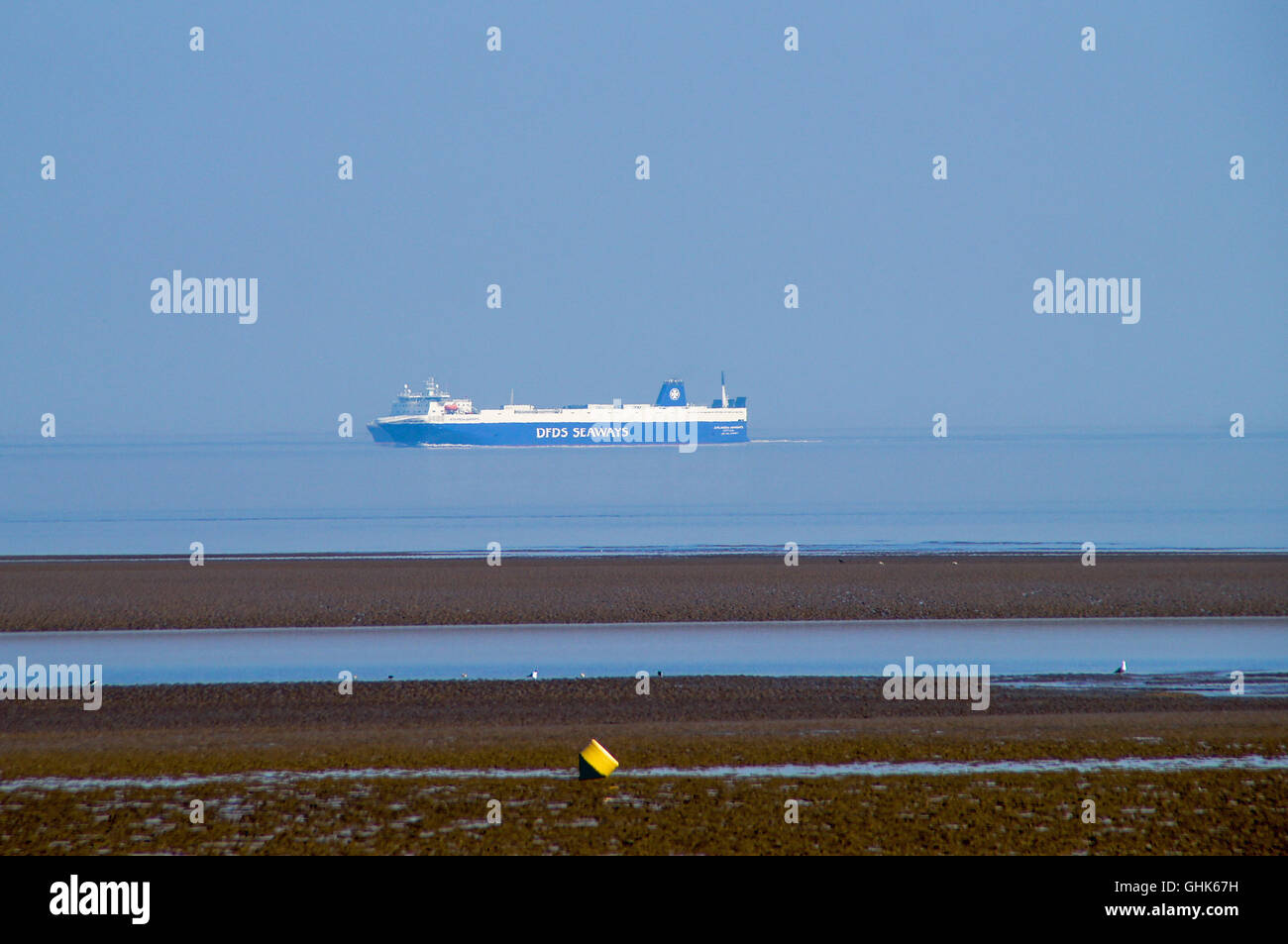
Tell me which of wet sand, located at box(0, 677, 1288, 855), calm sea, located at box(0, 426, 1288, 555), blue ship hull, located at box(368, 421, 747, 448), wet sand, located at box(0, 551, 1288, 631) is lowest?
wet sand, located at box(0, 677, 1288, 855)

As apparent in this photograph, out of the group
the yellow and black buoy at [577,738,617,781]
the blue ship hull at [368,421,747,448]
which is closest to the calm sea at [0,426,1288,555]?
the yellow and black buoy at [577,738,617,781]

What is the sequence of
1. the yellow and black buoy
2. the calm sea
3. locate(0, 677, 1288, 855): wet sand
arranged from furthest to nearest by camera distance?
the calm sea → the yellow and black buoy → locate(0, 677, 1288, 855): wet sand

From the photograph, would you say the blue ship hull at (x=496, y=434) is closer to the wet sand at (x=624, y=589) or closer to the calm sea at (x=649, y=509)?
the calm sea at (x=649, y=509)

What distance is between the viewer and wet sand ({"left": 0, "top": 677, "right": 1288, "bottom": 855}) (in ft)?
21.6

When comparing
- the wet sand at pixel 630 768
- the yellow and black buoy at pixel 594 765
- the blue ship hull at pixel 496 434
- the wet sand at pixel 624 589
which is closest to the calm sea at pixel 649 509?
the wet sand at pixel 624 589

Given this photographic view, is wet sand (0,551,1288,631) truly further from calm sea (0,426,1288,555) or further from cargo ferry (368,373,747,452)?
cargo ferry (368,373,747,452)

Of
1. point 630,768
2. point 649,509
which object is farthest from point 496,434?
point 630,768

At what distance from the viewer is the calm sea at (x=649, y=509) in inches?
1037

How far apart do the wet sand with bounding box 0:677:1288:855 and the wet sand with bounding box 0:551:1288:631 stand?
5.09m

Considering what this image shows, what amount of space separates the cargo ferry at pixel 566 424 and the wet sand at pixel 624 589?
86.5m

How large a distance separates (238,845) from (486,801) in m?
1.48

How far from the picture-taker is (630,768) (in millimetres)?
8164

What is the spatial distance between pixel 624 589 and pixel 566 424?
314 ft
